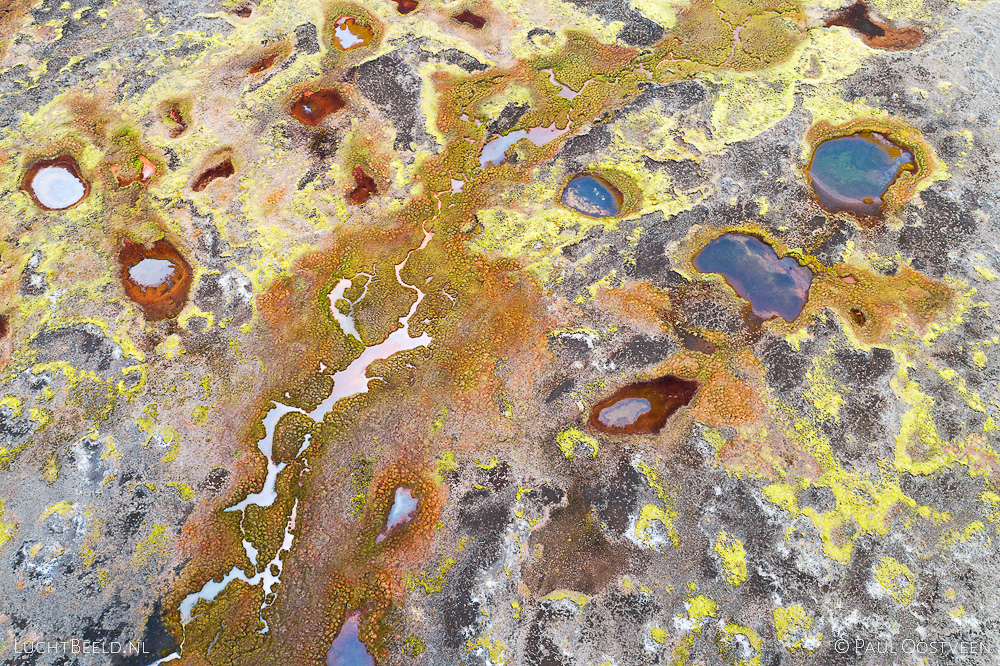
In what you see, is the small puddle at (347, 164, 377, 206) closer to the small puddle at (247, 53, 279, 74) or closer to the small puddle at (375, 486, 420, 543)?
the small puddle at (247, 53, 279, 74)

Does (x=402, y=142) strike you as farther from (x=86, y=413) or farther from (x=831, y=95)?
(x=831, y=95)

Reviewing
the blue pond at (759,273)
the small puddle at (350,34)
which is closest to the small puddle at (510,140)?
the blue pond at (759,273)

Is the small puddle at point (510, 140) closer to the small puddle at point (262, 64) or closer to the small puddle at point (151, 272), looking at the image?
the small puddle at point (262, 64)

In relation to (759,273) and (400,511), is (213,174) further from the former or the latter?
(759,273)

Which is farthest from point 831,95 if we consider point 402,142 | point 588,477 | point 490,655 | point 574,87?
point 490,655

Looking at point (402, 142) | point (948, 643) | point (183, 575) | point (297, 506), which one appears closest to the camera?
point (948, 643)

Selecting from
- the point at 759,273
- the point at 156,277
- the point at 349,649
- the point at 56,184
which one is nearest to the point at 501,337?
the point at 759,273
